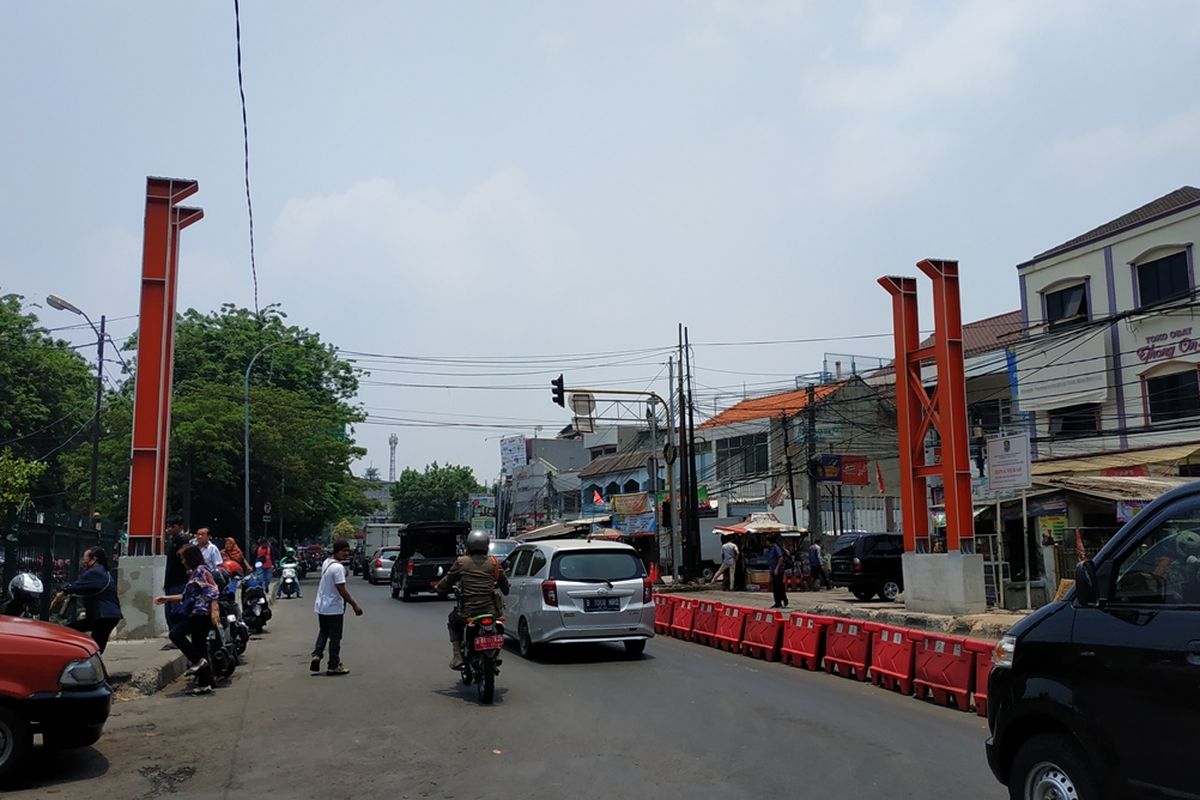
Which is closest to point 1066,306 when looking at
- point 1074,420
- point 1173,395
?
point 1074,420

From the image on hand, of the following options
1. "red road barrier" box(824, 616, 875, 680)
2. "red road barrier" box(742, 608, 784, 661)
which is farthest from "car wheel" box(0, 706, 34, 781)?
"red road barrier" box(742, 608, 784, 661)

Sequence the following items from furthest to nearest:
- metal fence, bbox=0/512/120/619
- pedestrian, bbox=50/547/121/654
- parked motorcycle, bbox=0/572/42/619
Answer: metal fence, bbox=0/512/120/619, pedestrian, bbox=50/547/121/654, parked motorcycle, bbox=0/572/42/619

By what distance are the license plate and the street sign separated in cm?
845

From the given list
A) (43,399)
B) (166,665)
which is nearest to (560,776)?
(166,665)

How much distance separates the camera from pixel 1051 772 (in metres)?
4.92

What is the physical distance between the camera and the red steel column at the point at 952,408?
740 inches

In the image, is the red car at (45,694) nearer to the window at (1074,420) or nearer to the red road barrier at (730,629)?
the red road barrier at (730,629)

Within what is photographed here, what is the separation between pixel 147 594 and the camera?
1507 cm

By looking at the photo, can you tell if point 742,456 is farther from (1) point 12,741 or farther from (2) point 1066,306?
(1) point 12,741

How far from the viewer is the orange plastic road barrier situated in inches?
663

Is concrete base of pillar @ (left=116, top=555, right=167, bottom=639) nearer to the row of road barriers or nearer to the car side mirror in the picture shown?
the row of road barriers

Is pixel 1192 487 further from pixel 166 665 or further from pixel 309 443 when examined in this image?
pixel 309 443

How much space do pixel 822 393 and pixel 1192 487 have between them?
41788mm

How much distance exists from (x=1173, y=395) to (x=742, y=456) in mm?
25228
